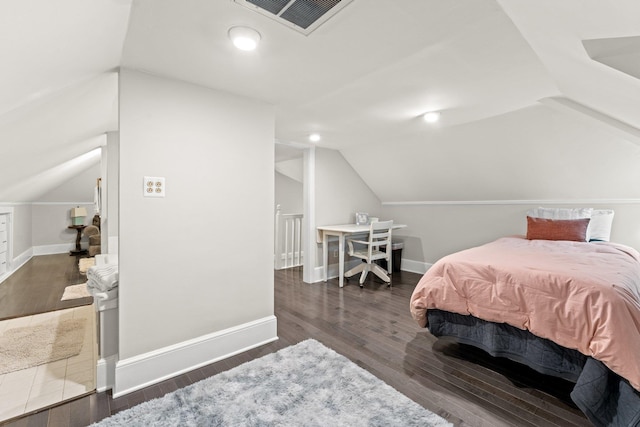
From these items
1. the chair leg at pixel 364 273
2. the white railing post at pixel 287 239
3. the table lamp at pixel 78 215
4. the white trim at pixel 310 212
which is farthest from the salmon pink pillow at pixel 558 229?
the table lamp at pixel 78 215

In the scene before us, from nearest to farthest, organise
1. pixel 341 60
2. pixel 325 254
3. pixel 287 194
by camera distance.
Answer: pixel 341 60, pixel 325 254, pixel 287 194

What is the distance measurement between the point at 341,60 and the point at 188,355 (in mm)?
2233

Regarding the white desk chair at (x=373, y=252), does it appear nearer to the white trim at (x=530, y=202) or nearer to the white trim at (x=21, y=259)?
the white trim at (x=530, y=202)

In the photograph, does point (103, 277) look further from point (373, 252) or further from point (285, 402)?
point (373, 252)

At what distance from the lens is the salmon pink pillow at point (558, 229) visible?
3.05 m

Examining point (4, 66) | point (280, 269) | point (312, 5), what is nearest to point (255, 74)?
point (312, 5)

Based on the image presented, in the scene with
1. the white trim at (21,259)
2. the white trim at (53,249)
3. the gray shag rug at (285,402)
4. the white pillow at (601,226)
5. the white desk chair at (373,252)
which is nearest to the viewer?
the gray shag rug at (285,402)

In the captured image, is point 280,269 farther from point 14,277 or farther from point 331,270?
point 14,277

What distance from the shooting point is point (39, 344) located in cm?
231

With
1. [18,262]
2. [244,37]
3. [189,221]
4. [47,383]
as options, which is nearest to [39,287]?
[18,262]

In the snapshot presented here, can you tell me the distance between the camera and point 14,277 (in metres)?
4.21

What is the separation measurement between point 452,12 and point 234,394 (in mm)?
2368

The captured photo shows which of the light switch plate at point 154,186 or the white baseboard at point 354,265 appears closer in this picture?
the light switch plate at point 154,186

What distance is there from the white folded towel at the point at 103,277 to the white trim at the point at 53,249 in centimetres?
564
